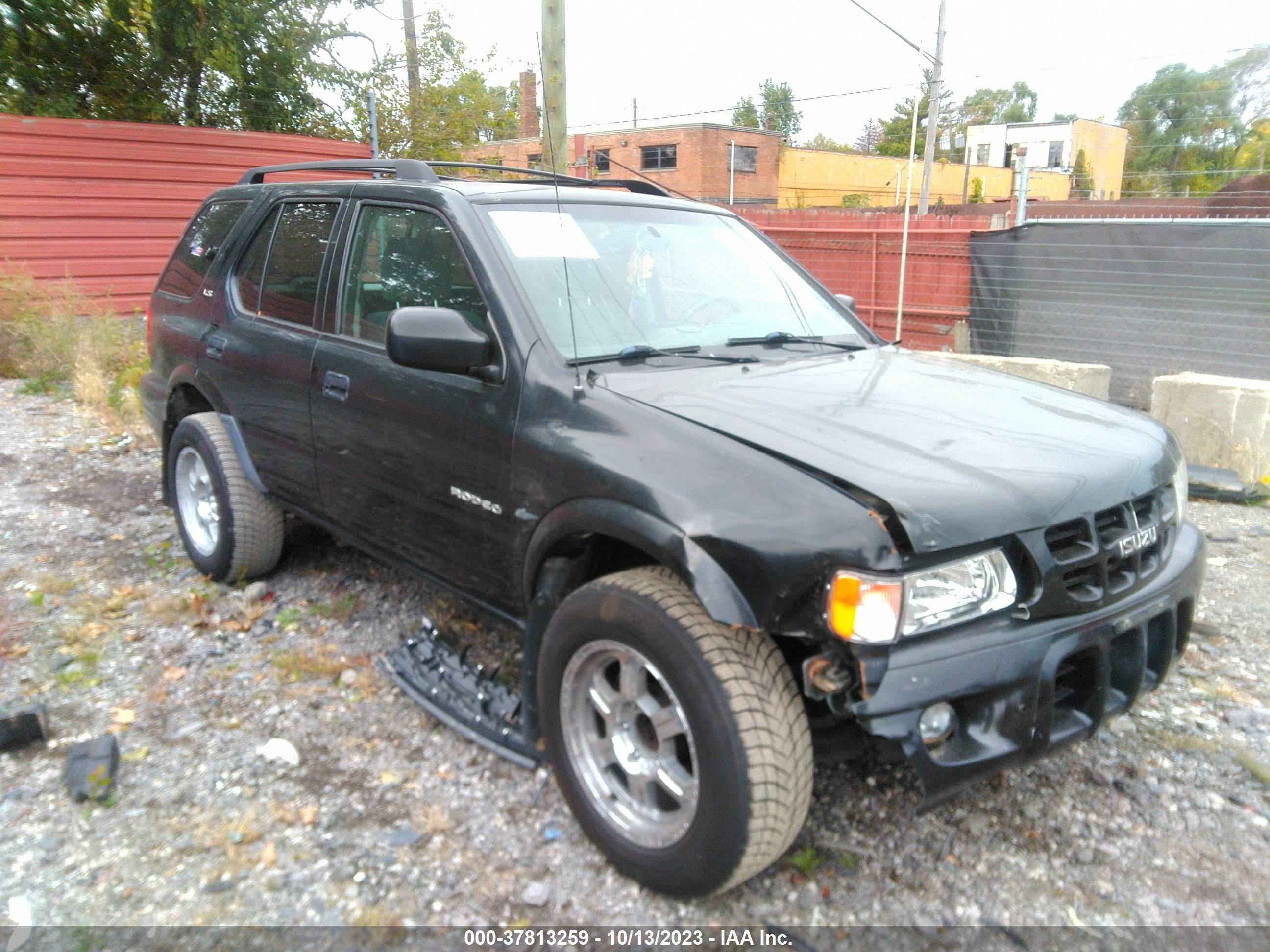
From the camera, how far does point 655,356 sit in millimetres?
3074

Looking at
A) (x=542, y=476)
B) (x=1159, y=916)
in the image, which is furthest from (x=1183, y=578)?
(x=542, y=476)

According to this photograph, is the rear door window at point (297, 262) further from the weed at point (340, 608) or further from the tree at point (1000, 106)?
the tree at point (1000, 106)

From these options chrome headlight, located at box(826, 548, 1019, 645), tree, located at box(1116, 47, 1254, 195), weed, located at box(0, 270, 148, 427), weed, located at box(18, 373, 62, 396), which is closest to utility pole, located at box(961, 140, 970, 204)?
tree, located at box(1116, 47, 1254, 195)

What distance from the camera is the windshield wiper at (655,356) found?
2936mm

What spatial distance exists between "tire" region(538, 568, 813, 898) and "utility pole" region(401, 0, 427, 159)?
42.9 feet

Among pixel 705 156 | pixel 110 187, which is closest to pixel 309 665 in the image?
pixel 110 187

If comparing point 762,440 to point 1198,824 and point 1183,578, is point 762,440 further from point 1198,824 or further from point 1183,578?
point 1198,824

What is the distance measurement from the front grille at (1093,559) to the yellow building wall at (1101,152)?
59.9 metres

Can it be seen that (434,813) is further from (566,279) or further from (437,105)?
(437,105)

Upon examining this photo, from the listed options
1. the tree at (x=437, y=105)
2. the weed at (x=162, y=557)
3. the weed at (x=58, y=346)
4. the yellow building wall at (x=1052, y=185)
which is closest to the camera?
the weed at (x=162, y=557)

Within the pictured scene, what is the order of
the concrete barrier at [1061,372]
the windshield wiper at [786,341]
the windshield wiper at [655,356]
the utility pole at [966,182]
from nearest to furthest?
the windshield wiper at [655,356]
the windshield wiper at [786,341]
the concrete barrier at [1061,372]
the utility pole at [966,182]

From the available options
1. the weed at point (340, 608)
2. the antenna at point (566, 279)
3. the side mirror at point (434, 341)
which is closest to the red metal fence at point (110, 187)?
the weed at point (340, 608)

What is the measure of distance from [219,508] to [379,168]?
5.60 feet

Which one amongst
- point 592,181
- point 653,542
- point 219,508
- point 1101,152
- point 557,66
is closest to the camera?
point 653,542
